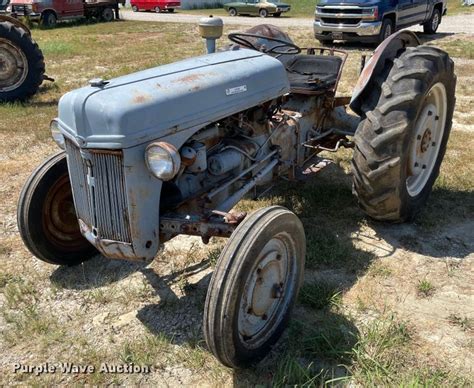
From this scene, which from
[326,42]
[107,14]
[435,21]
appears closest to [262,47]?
[326,42]

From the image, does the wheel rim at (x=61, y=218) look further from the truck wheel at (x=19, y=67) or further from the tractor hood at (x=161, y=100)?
the truck wheel at (x=19, y=67)

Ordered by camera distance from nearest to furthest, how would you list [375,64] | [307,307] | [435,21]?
[307,307] < [375,64] < [435,21]

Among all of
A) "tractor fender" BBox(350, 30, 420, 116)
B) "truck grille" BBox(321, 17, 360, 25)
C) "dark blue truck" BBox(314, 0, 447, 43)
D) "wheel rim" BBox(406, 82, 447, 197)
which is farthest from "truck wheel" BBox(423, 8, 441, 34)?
"wheel rim" BBox(406, 82, 447, 197)

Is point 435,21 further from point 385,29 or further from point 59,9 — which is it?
point 59,9

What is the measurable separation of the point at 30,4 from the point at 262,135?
60.3 feet

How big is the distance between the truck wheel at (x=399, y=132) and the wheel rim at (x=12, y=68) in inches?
237

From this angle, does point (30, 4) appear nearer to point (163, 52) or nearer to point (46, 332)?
point (163, 52)

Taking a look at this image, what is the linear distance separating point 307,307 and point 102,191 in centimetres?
140

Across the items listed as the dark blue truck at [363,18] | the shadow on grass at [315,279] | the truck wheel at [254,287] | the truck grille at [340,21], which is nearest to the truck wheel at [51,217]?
the shadow on grass at [315,279]

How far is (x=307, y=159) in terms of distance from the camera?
436 cm

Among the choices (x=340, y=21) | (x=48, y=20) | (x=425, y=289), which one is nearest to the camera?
(x=425, y=289)

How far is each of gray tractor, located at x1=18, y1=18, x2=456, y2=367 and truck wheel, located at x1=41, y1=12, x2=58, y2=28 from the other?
17.4 metres

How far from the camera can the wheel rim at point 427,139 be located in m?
3.96

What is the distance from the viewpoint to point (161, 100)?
2.68 meters
